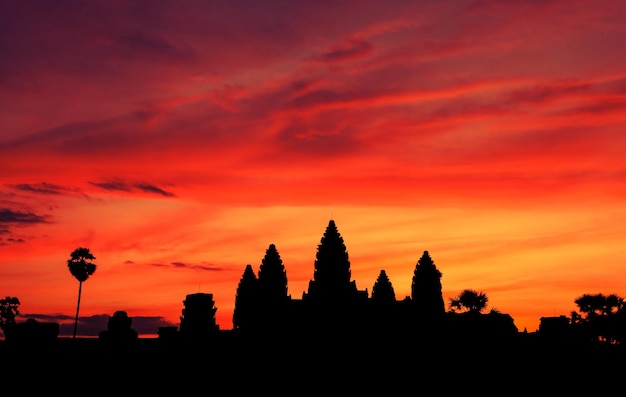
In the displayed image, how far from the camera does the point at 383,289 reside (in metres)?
133

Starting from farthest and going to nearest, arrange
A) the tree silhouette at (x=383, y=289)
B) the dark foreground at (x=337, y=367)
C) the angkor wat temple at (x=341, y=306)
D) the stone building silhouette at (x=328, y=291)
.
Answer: the tree silhouette at (x=383, y=289)
the stone building silhouette at (x=328, y=291)
the angkor wat temple at (x=341, y=306)
the dark foreground at (x=337, y=367)

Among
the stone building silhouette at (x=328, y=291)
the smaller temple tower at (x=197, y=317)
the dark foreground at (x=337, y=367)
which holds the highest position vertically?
the stone building silhouette at (x=328, y=291)

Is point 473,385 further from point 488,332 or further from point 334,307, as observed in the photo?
point 334,307

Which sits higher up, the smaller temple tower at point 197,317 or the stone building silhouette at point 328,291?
the stone building silhouette at point 328,291

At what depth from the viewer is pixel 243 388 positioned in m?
70.2

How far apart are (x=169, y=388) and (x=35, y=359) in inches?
1146

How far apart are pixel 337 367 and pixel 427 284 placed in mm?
54420

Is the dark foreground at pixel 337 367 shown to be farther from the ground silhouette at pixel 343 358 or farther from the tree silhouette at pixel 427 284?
the tree silhouette at pixel 427 284

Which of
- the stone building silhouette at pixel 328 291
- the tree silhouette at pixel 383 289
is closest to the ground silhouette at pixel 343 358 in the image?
the stone building silhouette at pixel 328 291

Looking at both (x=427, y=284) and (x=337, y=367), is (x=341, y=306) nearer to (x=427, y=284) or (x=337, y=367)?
(x=427, y=284)

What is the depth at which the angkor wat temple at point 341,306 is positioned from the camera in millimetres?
88688

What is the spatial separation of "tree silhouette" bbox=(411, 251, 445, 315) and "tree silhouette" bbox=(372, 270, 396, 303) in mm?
3794

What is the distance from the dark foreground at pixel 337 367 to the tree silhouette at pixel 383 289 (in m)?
41.1

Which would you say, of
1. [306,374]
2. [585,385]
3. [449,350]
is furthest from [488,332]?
[306,374]
